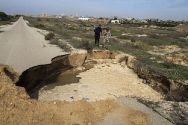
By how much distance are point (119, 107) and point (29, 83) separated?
5.34 meters

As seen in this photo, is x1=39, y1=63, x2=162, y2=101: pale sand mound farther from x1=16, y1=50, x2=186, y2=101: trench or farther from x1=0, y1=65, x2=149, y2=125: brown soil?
x1=0, y1=65, x2=149, y2=125: brown soil

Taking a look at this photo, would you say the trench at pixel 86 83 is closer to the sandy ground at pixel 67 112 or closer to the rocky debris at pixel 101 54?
the sandy ground at pixel 67 112

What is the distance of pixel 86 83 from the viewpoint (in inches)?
623

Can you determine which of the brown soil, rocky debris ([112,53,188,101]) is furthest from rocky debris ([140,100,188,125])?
rocky debris ([112,53,188,101])

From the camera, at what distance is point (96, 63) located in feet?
69.2

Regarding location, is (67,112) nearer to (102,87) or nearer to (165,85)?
(102,87)

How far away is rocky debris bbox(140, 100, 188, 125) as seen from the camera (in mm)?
9353

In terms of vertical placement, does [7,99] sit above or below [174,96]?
above

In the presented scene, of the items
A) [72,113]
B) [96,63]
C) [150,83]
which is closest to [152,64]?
[150,83]

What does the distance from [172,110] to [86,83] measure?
6369 mm

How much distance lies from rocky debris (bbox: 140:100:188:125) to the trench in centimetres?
150

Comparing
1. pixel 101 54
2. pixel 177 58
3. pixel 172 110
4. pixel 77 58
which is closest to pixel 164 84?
pixel 172 110

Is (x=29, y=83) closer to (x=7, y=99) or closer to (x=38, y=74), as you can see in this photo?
(x=38, y=74)

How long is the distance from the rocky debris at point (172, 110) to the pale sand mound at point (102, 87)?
2.51 metres
